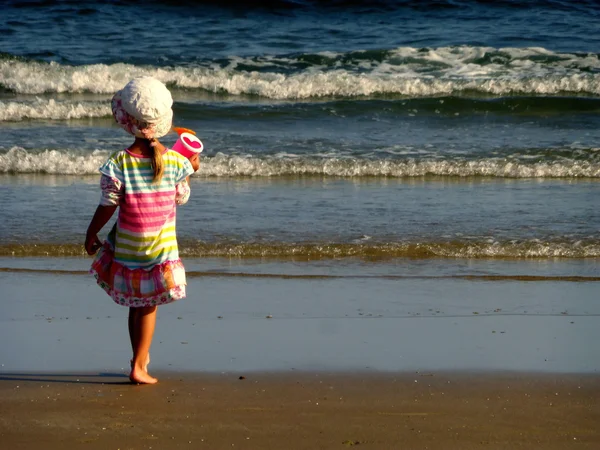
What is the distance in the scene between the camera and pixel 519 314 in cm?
521

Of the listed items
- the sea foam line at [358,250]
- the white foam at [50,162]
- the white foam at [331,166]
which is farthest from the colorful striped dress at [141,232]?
the white foam at [50,162]

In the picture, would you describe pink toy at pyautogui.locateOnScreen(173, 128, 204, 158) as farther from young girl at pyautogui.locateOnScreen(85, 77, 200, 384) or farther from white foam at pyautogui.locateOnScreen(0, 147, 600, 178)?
white foam at pyautogui.locateOnScreen(0, 147, 600, 178)

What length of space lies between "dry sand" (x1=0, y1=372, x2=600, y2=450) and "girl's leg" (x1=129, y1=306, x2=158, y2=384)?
5 cm

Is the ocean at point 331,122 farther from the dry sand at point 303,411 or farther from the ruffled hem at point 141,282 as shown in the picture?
the ruffled hem at point 141,282

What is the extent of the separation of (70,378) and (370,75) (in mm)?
11680

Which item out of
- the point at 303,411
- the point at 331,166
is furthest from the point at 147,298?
Result: the point at 331,166

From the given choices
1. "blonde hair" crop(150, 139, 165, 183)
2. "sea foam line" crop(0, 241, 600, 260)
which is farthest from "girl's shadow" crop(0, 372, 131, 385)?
"sea foam line" crop(0, 241, 600, 260)

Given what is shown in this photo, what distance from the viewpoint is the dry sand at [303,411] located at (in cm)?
348

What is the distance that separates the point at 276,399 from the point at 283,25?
16161 millimetres

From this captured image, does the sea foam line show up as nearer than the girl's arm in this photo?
No

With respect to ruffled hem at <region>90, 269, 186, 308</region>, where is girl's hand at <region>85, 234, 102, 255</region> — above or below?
above

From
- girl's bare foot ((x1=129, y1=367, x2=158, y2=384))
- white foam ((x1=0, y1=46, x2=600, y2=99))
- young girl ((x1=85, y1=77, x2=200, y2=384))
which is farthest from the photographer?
white foam ((x1=0, y1=46, x2=600, y2=99))

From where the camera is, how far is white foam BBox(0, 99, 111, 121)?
40.4 feet

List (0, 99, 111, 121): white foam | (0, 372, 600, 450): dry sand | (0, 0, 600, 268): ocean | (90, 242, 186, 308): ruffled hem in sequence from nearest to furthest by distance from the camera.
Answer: (0, 372, 600, 450): dry sand, (90, 242, 186, 308): ruffled hem, (0, 0, 600, 268): ocean, (0, 99, 111, 121): white foam
